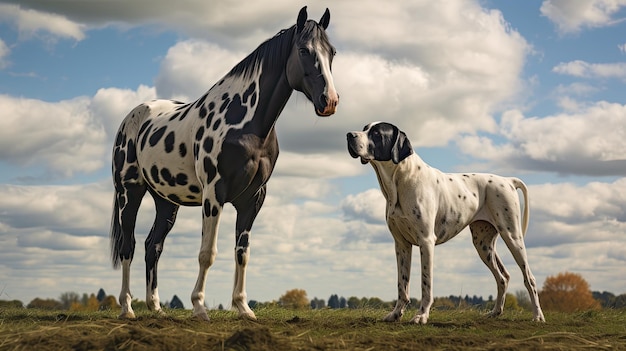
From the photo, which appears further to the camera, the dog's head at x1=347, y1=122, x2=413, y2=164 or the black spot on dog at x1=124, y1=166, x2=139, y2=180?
the black spot on dog at x1=124, y1=166, x2=139, y2=180

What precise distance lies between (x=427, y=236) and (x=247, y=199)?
238cm

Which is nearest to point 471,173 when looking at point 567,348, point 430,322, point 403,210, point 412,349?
point 403,210

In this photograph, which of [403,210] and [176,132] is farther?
[176,132]

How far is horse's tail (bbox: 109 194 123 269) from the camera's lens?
38.0 feet

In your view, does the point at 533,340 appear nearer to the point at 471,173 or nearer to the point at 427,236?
the point at 427,236

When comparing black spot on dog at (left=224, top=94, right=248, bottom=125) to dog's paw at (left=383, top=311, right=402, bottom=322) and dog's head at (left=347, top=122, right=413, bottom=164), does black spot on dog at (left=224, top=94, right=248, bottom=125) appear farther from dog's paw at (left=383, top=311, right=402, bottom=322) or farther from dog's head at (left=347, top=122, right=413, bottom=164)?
dog's paw at (left=383, top=311, right=402, bottom=322)

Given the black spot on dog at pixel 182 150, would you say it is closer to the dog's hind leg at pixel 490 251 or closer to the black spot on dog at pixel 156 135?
the black spot on dog at pixel 156 135

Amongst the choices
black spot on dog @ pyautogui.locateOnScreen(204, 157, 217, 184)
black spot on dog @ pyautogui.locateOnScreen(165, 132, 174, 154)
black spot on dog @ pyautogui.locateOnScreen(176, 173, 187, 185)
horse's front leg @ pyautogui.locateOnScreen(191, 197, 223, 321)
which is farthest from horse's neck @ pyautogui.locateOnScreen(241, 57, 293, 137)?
black spot on dog @ pyautogui.locateOnScreen(165, 132, 174, 154)

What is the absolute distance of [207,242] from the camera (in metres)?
9.01

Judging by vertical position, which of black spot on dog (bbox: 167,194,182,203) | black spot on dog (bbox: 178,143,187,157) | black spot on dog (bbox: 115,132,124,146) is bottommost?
black spot on dog (bbox: 167,194,182,203)

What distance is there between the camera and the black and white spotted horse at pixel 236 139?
354 inches

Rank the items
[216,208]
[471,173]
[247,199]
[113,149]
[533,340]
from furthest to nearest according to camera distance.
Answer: [113,149] → [471,173] → [247,199] → [216,208] → [533,340]

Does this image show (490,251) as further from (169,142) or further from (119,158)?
(119,158)

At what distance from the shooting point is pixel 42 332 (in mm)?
7051
